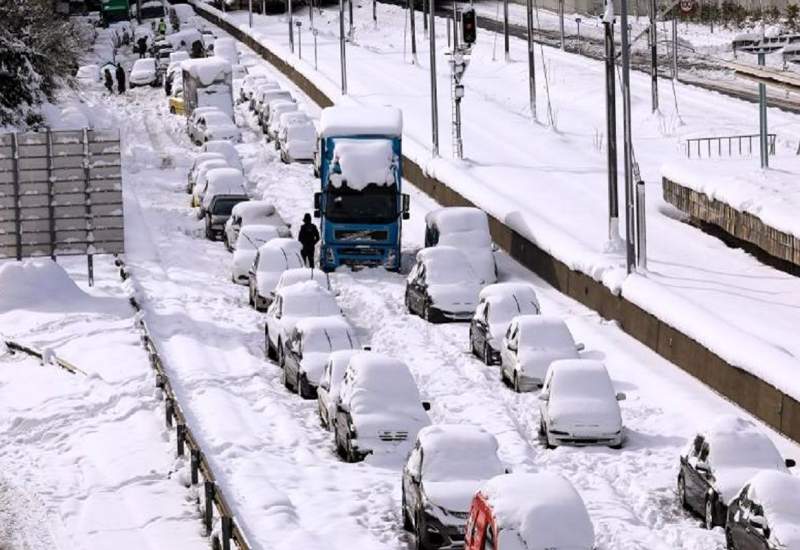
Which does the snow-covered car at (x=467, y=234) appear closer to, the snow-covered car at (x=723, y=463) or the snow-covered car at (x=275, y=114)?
the snow-covered car at (x=723, y=463)

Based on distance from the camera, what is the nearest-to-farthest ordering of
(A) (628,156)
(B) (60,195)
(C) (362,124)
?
(A) (628,156)
(B) (60,195)
(C) (362,124)

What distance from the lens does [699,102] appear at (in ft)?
259

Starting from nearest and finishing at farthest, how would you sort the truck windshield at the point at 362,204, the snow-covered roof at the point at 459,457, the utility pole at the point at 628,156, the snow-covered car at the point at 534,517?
the snow-covered car at the point at 534,517 → the snow-covered roof at the point at 459,457 → the utility pole at the point at 628,156 → the truck windshield at the point at 362,204

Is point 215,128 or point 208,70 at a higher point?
point 208,70

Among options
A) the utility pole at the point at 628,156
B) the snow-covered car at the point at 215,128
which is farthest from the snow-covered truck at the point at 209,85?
the utility pole at the point at 628,156

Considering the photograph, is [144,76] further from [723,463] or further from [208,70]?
[723,463]

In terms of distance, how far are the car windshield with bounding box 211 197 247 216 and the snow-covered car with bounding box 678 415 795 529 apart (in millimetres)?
29286

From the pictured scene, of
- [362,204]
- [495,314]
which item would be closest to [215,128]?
[362,204]

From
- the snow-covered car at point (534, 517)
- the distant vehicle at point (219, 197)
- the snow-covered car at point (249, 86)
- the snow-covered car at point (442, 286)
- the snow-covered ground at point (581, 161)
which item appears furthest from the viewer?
the snow-covered car at point (249, 86)

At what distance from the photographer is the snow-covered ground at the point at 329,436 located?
2678 centimetres

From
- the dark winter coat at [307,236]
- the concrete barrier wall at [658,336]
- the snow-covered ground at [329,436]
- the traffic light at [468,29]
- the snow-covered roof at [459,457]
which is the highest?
the traffic light at [468,29]

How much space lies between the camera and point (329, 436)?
3222 centimetres

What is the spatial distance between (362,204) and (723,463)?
22.7 meters

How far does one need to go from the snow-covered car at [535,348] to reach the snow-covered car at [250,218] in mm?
16858
